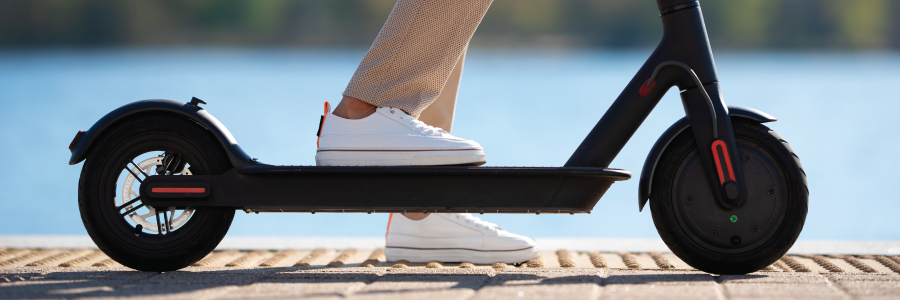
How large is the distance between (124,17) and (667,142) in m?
20.3

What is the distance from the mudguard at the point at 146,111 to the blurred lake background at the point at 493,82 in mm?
1967

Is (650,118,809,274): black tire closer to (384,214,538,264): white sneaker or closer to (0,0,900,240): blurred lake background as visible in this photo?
(384,214,538,264): white sneaker

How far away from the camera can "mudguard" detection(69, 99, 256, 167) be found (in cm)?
160

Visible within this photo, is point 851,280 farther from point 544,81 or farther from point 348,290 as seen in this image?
point 544,81

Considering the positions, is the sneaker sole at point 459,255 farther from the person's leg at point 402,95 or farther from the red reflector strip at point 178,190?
the red reflector strip at point 178,190

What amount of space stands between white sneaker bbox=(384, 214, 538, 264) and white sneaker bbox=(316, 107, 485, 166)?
1.32ft

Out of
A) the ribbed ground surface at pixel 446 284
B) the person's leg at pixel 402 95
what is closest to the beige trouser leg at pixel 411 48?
the person's leg at pixel 402 95

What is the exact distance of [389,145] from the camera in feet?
5.21

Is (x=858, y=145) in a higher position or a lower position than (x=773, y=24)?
lower

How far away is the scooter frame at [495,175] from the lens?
1565mm

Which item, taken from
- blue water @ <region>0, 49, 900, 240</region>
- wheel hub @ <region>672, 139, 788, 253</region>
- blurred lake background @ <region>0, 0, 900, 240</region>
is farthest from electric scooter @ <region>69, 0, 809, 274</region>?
blurred lake background @ <region>0, 0, 900, 240</region>

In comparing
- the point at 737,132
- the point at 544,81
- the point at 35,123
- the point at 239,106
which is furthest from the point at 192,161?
the point at 544,81

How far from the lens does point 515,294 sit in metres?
1.31

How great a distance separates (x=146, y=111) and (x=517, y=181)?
768 millimetres
